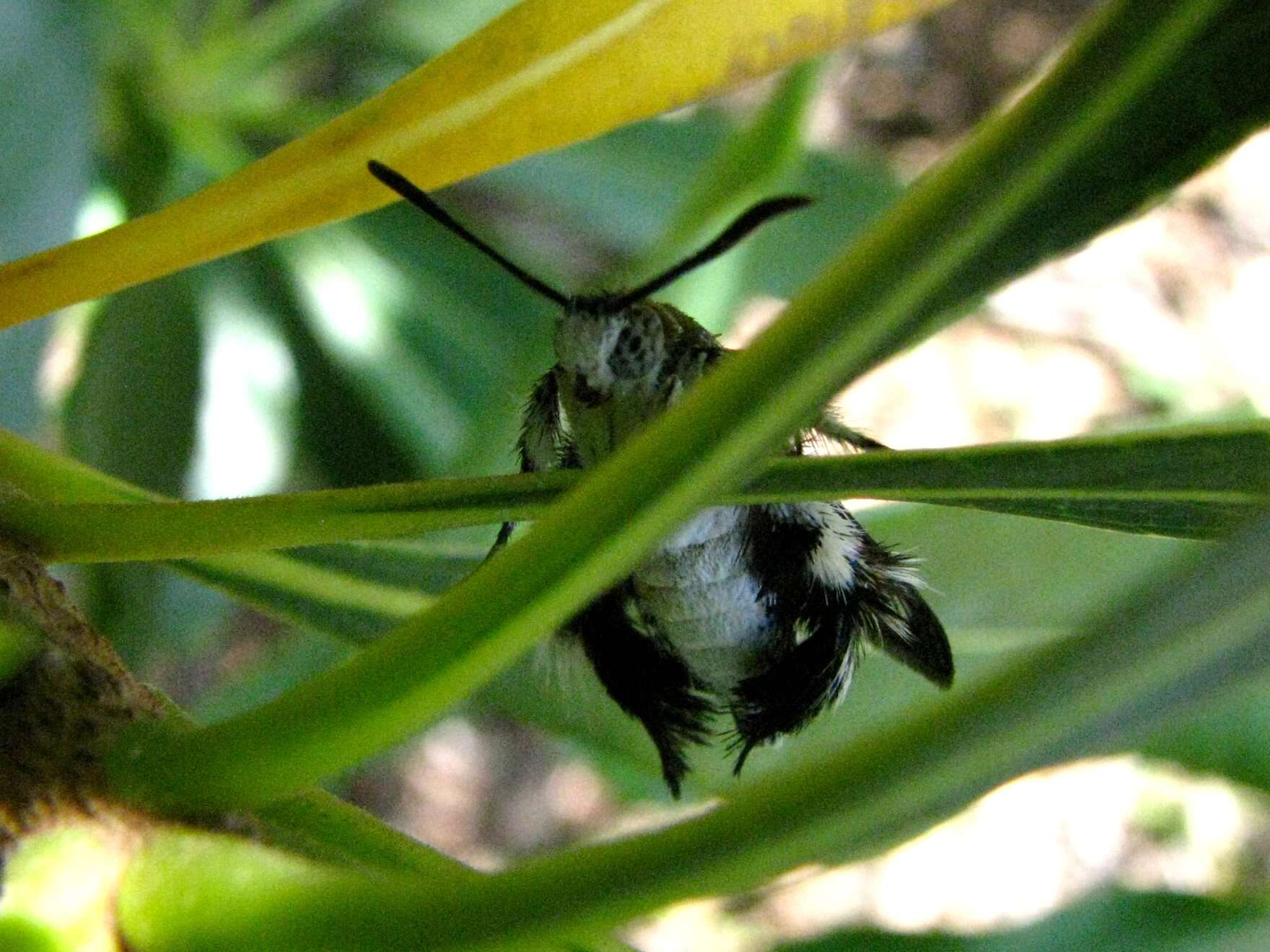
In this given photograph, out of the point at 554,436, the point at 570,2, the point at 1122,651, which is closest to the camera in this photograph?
the point at 1122,651

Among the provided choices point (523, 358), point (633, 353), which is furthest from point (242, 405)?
point (633, 353)

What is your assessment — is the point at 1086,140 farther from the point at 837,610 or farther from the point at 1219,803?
the point at 1219,803

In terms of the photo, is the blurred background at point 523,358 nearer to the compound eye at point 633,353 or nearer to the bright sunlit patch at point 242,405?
the bright sunlit patch at point 242,405

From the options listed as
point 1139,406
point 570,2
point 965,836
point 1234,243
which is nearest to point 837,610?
point 570,2

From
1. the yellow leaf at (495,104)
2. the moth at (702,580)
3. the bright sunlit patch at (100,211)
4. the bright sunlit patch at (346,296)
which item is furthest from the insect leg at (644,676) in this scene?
the bright sunlit patch at (346,296)

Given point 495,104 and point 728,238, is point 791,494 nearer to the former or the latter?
point 728,238

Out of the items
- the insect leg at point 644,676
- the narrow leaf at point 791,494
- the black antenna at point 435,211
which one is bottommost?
the narrow leaf at point 791,494
